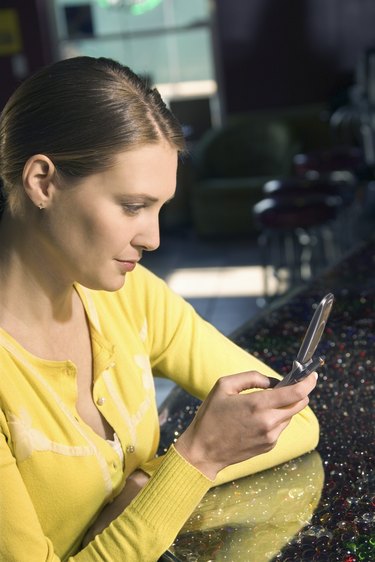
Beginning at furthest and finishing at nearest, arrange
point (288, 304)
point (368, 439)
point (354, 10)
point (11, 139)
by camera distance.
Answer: point (354, 10), point (288, 304), point (368, 439), point (11, 139)

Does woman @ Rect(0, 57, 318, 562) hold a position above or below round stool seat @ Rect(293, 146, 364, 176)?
above

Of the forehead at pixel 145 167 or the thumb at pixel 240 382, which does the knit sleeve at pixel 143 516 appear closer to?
the thumb at pixel 240 382

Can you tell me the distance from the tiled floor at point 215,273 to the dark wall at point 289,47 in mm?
1543

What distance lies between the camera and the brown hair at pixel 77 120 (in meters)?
1.14

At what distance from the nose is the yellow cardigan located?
21 cm

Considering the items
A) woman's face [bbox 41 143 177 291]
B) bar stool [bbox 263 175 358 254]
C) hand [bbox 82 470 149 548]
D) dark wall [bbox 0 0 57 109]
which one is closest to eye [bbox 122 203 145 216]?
woman's face [bbox 41 143 177 291]

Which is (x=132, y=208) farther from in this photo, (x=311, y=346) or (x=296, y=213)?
(x=296, y=213)

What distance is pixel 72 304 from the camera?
4.44 feet

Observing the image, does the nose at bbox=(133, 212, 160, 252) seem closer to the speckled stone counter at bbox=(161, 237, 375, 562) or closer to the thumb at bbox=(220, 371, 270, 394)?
the thumb at bbox=(220, 371, 270, 394)

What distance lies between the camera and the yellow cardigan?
1095mm

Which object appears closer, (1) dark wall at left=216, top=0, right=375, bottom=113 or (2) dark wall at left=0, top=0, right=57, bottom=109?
(1) dark wall at left=216, top=0, right=375, bottom=113

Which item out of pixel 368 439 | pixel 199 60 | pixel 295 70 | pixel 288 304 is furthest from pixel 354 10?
pixel 368 439

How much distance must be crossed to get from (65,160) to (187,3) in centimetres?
764

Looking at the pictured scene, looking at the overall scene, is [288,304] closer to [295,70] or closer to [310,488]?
[310,488]
